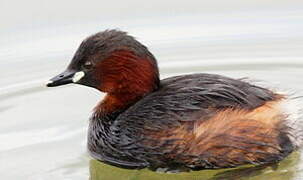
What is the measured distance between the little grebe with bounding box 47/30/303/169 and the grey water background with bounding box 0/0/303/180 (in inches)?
5.9

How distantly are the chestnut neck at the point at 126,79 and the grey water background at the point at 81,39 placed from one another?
1.39 feet

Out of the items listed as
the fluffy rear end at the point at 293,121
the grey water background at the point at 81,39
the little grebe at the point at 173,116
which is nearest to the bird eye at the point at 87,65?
the little grebe at the point at 173,116

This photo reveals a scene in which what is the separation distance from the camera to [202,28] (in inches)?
320

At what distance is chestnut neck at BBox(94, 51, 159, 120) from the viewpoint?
6082 millimetres

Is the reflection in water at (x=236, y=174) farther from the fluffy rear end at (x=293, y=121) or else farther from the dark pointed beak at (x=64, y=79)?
the dark pointed beak at (x=64, y=79)

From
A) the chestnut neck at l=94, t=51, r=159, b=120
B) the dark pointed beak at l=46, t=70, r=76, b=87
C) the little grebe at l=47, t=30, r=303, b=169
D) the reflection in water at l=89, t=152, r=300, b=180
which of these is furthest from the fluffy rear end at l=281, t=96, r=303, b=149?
the dark pointed beak at l=46, t=70, r=76, b=87

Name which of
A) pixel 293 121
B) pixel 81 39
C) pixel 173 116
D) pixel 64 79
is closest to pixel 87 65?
pixel 64 79

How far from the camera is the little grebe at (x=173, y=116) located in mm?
5754

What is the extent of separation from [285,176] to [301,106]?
0.66 m

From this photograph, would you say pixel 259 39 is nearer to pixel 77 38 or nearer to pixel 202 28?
pixel 202 28

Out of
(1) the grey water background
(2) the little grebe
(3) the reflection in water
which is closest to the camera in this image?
(2) the little grebe

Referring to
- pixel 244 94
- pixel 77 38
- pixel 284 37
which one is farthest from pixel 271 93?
pixel 77 38

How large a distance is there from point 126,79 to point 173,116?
524 millimetres

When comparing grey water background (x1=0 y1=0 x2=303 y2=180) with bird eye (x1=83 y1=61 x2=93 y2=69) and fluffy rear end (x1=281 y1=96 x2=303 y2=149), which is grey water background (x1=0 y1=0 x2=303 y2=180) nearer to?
fluffy rear end (x1=281 y1=96 x2=303 y2=149)
